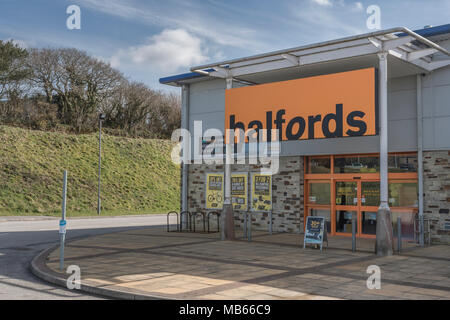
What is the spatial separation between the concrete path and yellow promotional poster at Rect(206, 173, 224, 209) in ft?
15.2

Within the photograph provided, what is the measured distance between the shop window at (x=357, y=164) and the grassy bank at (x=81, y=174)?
1754 centimetres

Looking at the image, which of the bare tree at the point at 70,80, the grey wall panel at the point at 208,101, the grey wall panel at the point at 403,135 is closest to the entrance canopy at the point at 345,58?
the grey wall panel at the point at 403,135

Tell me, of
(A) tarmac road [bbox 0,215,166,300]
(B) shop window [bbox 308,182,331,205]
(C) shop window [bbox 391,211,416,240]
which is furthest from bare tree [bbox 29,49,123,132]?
(C) shop window [bbox 391,211,416,240]

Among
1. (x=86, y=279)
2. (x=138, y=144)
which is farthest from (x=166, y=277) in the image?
(x=138, y=144)

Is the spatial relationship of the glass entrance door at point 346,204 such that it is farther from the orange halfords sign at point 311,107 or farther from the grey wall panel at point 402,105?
the orange halfords sign at point 311,107

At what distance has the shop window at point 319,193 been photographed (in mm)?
16328

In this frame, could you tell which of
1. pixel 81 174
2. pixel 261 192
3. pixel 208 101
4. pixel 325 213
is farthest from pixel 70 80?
pixel 325 213

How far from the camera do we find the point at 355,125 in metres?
12.8

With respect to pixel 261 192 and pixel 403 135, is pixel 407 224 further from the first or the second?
pixel 261 192

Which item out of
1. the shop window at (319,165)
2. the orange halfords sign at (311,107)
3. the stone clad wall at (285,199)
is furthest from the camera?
the stone clad wall at (285,199)

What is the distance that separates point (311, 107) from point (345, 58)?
164 centimetres

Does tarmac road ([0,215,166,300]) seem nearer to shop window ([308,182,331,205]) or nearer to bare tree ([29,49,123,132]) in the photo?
shop window ([308,182,331,205])

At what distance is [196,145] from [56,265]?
10.1m
